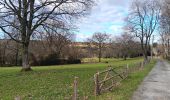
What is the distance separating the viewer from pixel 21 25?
112 feet

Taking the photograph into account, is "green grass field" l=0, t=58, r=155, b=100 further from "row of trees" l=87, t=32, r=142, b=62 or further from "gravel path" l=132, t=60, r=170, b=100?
"row of trees" l=87, t=32, r=142, b=62

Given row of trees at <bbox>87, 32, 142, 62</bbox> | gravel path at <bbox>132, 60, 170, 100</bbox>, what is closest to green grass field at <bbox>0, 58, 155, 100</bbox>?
gravel path at <bbox>132, 60, 170, 100</bbox>

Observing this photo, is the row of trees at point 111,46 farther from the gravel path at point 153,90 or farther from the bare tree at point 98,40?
the gravel path at point 153,90

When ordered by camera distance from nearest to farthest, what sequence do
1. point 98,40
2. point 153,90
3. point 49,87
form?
point 153,90 → point 49,87 → point 98,40

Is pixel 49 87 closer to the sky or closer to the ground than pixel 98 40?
closer to the ground

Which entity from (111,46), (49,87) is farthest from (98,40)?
(49,87)

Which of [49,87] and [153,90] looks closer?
[153,90]

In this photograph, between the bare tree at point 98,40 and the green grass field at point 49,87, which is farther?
the bare tree at point 98,40

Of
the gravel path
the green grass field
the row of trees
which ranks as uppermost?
the row of trees

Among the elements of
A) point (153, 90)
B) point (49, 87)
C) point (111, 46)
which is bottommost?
point (153, 90)

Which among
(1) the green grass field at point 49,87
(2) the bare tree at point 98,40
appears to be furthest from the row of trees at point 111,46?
(1) the green grass field at point 49,87

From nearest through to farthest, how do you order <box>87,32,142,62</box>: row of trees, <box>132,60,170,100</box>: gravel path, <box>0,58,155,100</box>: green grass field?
<box>0,58,155,100</box>: green grass field, <box>132,60,170,100</box>: gravel path, <box>87,32,142,62</box>: row of trees

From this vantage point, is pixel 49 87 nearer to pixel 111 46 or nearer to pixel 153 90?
pixel 153 90

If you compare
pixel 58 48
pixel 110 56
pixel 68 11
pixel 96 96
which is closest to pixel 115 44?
pixel 110 56
